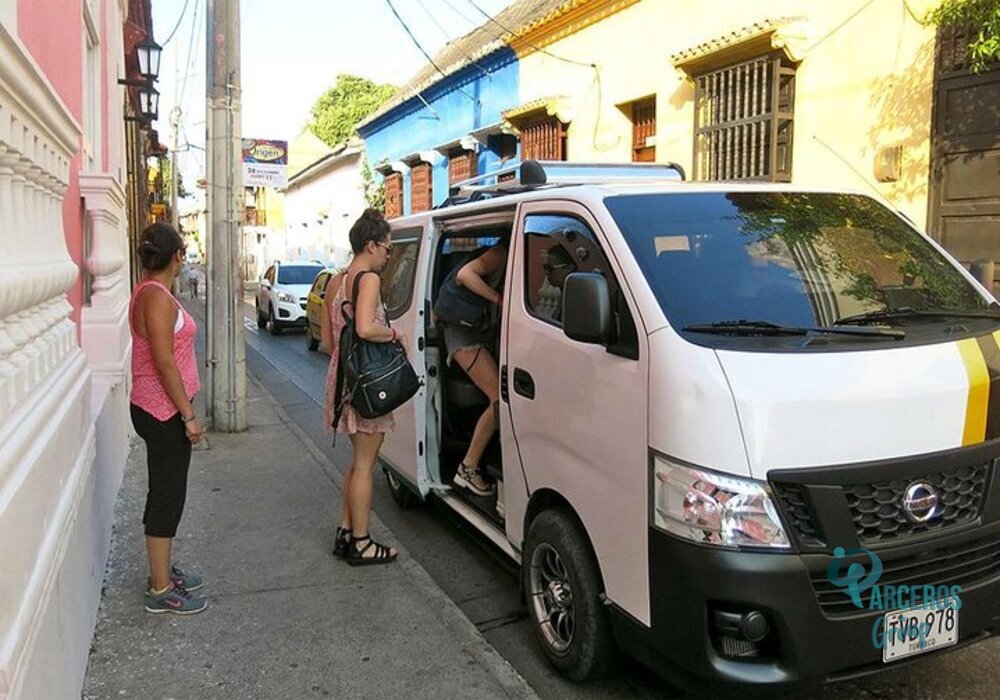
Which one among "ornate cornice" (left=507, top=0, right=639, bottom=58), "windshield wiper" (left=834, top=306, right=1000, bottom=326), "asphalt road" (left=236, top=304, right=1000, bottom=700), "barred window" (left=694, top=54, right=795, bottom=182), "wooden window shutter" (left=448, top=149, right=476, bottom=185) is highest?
"ornate cornice" (left=507, top=0, right=639, bottom=58)

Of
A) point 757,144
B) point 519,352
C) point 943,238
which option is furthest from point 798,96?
point 519,352

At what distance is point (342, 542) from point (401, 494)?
48.7 inches

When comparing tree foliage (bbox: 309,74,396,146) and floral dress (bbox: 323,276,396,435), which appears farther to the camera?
tree foliage (bbox: 309,74,396,146)

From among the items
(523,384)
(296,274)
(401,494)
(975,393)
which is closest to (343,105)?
(296,274)

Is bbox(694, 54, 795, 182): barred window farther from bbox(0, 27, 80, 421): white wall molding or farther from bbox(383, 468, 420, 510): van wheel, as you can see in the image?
bbox(0, 27, 80, 421): white wall molding

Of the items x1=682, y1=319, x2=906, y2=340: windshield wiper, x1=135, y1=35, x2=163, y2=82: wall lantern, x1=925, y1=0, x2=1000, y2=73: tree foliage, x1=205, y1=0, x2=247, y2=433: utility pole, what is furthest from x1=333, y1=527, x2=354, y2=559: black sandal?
x1=135, y1=35, x2=163, y2=82: wall lantern

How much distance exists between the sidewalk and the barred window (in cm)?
675

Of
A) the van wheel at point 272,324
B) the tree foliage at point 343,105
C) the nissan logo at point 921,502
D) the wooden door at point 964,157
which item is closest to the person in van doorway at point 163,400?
the nissan logo at point 921,502

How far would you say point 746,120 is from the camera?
33.1 feet

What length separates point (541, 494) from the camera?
11.9 ft

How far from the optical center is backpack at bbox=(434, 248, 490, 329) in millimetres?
4816

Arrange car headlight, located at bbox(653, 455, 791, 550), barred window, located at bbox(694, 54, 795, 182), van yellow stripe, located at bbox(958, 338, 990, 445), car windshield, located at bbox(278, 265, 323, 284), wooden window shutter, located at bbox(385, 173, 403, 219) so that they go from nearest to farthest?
1. car headlight, located at bbox(653, 455, 791, 550)
2. van yellow stripe, located at bbox(958, 338, 990, 445)
3. barred window, located at bbox(694, 54, 795, 182)
4. car windshield, located at bbox(278, 265, 323, 284)
5. wooden window shutter, located at bbox(385, 173, 403, 219)

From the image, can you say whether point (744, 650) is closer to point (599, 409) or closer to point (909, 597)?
point (909, 597)

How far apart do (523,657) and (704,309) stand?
1767mm
